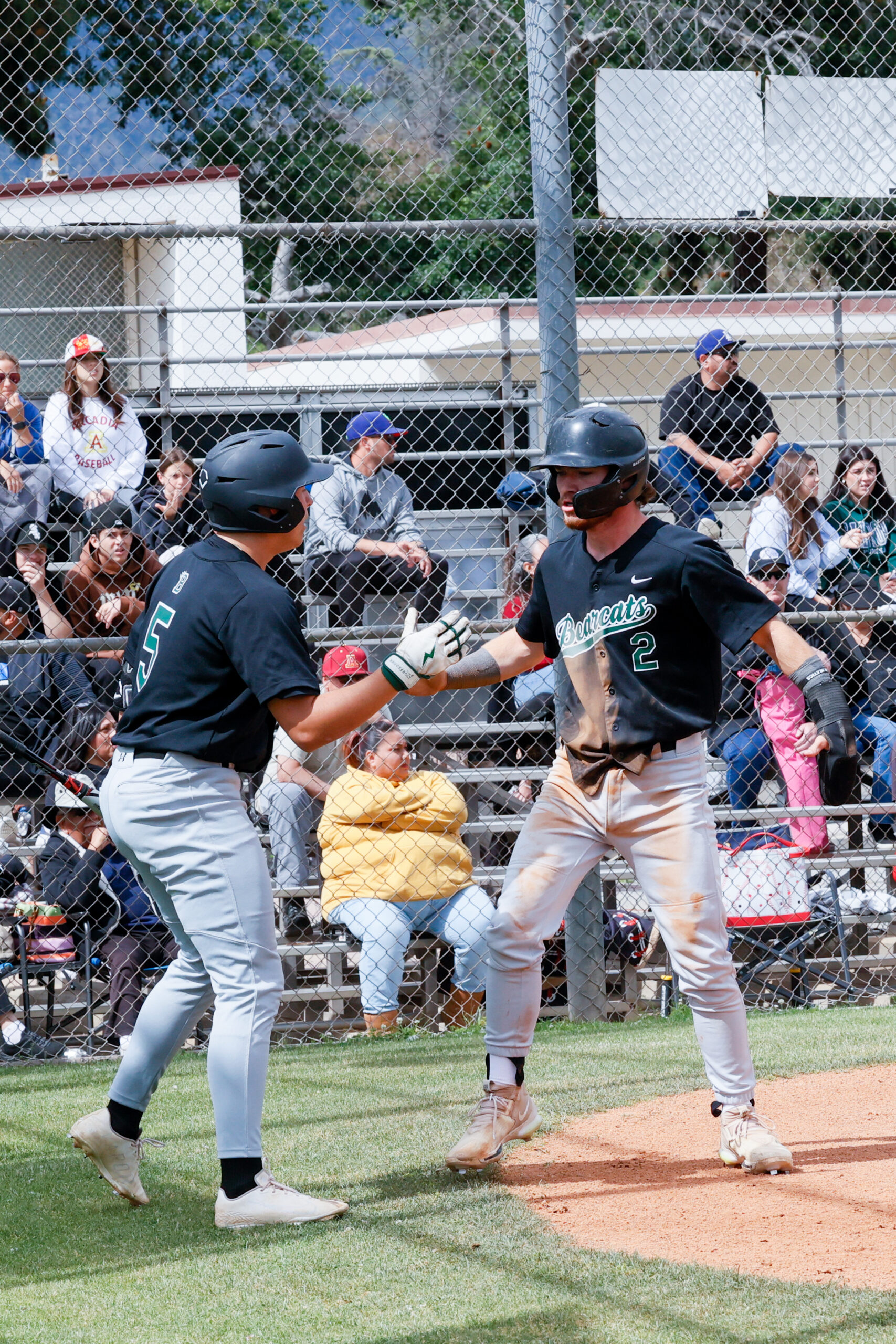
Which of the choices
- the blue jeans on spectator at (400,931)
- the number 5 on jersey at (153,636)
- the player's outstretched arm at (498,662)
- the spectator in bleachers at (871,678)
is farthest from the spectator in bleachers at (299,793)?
the number 5 on jersey at (153,636)

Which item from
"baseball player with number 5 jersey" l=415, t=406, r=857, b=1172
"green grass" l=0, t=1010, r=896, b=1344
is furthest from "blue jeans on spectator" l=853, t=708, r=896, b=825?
"baseball player with number 5 jersey" l=415, t=406, r=857, b=1172

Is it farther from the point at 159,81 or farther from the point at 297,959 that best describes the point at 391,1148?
the point at 159,81

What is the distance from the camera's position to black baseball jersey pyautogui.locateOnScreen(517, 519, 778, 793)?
11.9 ft

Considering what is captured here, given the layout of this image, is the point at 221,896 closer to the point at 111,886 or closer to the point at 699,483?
the point at 111,886

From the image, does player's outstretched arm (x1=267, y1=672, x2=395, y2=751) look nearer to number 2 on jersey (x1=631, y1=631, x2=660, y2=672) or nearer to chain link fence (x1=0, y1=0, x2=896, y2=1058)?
number 2 on jersey (x1=631, y1=631, x2=660, y2=672)

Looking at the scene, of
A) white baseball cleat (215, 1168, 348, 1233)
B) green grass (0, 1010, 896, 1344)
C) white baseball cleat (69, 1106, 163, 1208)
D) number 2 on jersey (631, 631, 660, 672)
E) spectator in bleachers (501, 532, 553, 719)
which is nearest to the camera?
green grass (0, 1010, 896, 1344)

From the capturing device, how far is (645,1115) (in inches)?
171

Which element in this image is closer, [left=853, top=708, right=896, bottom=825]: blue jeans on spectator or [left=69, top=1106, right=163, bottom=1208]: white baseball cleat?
[left=69, top=1106, right=163, bottom=1208]: white baseball cleat

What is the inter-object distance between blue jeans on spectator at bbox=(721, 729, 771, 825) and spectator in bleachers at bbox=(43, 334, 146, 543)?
343 cm

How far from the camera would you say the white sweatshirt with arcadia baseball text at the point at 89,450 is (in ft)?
25.3

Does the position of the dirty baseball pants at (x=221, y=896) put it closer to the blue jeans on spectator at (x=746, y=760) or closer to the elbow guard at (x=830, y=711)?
the elbow guard at (x=830, y=711)

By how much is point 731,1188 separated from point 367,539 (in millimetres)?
4720

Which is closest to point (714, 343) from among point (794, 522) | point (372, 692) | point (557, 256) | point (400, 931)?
point (794, 522)

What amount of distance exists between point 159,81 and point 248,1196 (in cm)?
533
